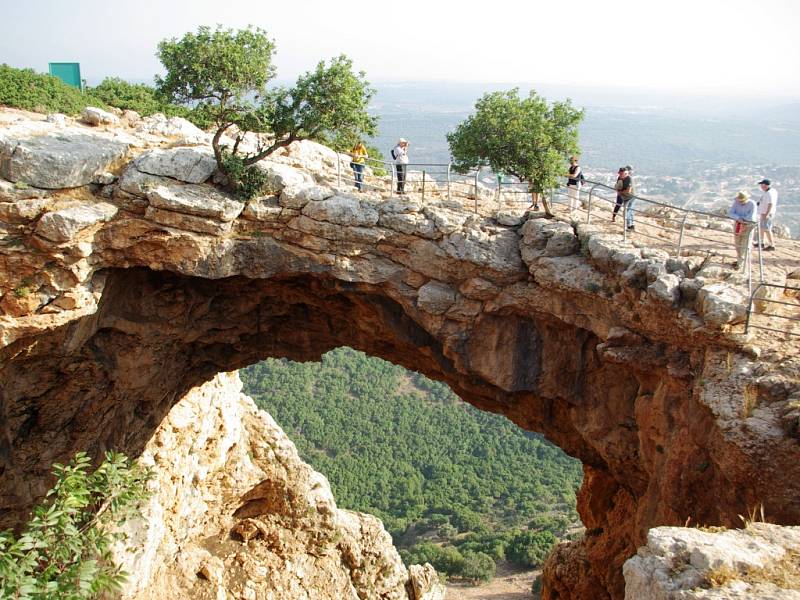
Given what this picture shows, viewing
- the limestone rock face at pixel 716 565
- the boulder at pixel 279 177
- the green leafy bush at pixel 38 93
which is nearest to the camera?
the limestone rock face at pixel 716 565

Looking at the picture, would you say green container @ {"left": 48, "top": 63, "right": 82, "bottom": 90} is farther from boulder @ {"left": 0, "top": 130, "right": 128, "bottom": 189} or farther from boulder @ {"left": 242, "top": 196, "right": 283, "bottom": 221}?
boulder @ {"left": 242, "top": 196, "right": 283, "bottom": 221}

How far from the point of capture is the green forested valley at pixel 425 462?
56062mm

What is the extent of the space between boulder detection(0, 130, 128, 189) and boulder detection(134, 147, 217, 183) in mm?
1032

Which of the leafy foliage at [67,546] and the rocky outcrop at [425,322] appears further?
the rocky outcrop at [425,322]

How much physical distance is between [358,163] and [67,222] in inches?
340

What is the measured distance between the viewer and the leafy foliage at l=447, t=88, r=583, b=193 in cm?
1973

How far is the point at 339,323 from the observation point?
992 inches

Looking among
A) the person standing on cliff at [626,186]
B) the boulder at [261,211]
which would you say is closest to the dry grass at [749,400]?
the person standing on cliff at [626,186]

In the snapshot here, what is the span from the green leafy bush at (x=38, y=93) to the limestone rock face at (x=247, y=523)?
12.2 metres

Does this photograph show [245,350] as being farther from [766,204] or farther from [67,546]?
[766,204]

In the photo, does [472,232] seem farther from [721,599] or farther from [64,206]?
[721,599]

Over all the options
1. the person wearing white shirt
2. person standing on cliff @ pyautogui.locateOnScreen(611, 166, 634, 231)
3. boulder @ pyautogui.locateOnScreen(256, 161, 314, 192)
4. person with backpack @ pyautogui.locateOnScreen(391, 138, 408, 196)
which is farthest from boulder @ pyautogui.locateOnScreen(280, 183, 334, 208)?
the person wearing white shirt

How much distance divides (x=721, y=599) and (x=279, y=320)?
19654 mm

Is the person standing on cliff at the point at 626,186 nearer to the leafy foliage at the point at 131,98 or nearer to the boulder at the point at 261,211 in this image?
the boulder at the point at 261,211
